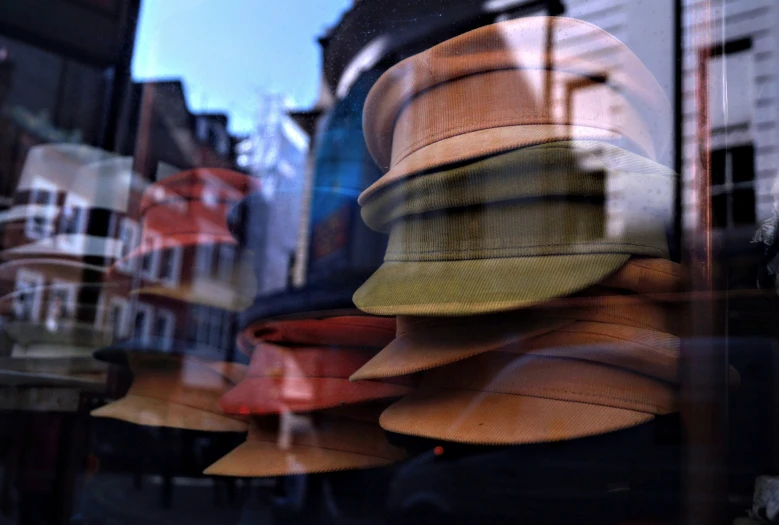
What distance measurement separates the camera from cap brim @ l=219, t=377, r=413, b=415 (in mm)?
1094

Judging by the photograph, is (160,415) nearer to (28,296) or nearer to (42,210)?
(28,296)

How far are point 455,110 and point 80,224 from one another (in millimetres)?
1520

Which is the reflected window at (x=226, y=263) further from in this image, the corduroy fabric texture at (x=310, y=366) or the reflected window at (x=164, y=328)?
the corduroy fabric texture at (x=310, y=366)

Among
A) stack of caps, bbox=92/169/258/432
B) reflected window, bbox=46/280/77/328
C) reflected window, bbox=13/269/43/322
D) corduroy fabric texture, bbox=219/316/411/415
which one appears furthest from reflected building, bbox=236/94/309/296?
reflected window, bbox=13/269/43/322

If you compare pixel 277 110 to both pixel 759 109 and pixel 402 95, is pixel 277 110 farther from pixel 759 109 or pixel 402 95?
pixel 759 109

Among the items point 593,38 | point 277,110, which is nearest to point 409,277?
point 593,38

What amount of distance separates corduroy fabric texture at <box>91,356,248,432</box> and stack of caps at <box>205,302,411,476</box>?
0.13 meters

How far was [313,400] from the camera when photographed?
3.95 feet

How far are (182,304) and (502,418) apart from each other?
3.57 ft

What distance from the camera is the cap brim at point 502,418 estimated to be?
32.9 inches

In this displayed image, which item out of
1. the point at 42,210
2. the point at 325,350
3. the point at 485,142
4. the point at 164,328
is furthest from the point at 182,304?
the point at 485,142

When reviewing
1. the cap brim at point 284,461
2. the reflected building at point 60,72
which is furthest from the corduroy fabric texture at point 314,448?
the reflected building at point 60,72

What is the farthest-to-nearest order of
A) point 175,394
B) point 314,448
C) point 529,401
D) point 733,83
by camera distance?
1. point 175,394
2. point 314,448
3. point 529,401
4. point 733,83

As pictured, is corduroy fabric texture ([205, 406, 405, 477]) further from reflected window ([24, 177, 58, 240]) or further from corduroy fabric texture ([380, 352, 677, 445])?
reflected window ([24, 177, 58, 240])
